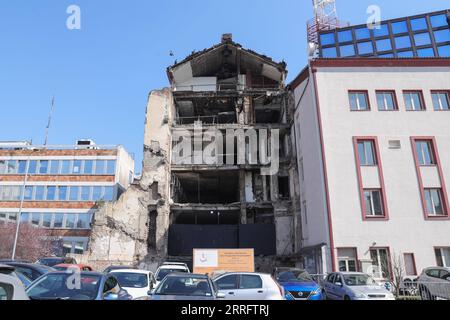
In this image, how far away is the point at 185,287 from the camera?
8.20 m

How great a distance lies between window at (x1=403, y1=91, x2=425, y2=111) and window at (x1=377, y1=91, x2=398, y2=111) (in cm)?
87

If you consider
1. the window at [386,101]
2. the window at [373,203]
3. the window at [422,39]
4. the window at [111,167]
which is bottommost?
the window at [373,203]

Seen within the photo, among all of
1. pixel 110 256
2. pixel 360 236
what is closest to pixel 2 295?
pixel 360 236

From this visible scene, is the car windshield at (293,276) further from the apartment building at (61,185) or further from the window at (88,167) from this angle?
Result: the window at (88,167)

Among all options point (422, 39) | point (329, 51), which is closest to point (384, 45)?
point (422, 39)

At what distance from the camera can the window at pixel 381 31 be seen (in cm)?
6247

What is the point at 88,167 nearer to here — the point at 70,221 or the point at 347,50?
the point at 70,221

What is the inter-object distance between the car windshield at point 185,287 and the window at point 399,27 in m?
68.2

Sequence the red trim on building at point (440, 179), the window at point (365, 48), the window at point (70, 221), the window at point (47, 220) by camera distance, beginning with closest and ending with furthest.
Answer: the red trim on building at point (440, 179), the window at point (70, 221), the window at point (47, 220), the window at point (365, 48)

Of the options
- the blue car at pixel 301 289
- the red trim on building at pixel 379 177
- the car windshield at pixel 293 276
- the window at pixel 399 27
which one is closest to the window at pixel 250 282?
the blue car at pixel 301 289

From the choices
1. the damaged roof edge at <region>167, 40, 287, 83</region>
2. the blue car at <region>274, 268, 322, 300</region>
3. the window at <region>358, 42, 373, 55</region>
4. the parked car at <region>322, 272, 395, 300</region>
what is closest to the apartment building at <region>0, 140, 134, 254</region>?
the damaged roof edge at <region>167, 40, 287, 83</region>

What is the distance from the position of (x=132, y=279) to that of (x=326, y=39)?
65.7m

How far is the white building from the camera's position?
21.3 meters
